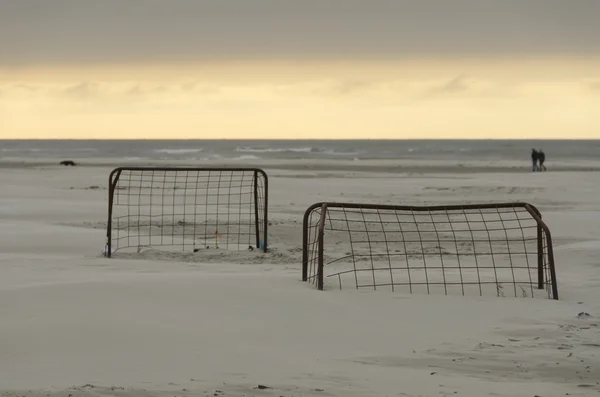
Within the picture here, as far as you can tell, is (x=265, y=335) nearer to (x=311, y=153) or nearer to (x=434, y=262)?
(x=434, y=262)

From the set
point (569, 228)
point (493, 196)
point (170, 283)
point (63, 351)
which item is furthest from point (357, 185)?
point (63, 351)

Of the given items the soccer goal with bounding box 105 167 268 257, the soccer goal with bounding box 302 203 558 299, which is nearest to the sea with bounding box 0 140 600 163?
the soccer goal with bounding box 105 167 268 257

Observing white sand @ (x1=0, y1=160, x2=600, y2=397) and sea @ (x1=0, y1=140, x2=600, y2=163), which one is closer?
white sand @ (x1=0, y1=160, x2=600, y2=397)

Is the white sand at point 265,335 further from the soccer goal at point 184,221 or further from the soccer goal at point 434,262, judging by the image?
the soccer goal at point 184,221

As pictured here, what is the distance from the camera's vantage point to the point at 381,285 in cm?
1085

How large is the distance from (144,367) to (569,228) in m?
13.0

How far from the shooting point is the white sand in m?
6.64

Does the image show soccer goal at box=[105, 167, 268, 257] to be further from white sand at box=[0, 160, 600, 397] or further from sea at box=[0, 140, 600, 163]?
sea at box=[0, 140, 600, 163]

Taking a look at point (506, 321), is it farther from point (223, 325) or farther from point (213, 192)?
point (213, 192)

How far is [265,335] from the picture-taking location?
8070mm

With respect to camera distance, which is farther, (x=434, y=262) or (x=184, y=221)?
(x=184, y=221)

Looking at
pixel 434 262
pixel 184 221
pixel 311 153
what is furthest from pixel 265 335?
pixel 311 153

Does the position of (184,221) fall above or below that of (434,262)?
above

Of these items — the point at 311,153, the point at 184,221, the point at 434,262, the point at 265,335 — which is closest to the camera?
the point at 265,335
